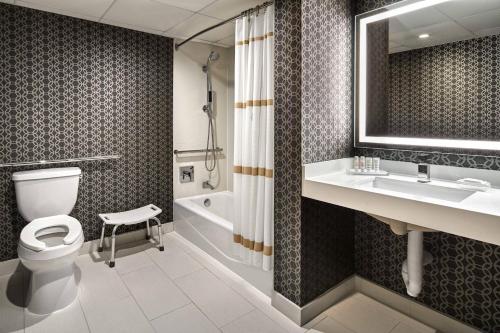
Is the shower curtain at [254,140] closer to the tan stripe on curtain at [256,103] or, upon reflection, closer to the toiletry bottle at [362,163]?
the tan stripe on curtain at [256,103]

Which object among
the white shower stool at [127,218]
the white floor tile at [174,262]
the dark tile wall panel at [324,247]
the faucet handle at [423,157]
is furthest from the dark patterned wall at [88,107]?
the faucet handle at [423,157]

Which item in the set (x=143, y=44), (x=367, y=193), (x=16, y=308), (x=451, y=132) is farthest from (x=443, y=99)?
(x=16, y=308)

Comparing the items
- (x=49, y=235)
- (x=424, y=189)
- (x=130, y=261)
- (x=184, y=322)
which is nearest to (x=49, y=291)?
(x=49, y=235)

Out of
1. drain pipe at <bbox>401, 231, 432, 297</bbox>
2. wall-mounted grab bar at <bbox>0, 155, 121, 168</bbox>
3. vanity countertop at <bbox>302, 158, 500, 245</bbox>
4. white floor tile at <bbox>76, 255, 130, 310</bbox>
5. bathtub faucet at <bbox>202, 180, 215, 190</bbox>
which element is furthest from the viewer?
bathtub faucet at <bbox>202, 180, 215, 190</bbox>

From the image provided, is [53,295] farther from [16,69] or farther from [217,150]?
[217,150]

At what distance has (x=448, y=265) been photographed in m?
1.86

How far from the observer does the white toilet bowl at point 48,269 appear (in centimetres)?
197

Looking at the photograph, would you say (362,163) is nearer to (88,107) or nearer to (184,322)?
(184,322)

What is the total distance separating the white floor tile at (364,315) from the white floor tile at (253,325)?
41 centimetres

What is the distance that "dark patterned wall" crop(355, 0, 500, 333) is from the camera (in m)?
1.70

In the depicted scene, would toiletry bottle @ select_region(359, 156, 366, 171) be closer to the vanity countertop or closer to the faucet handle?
the vanity countertop

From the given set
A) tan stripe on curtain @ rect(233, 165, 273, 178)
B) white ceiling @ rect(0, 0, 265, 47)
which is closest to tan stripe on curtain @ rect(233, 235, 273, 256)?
tan stripe on curtain @ rect(233, 165, 273, 178)

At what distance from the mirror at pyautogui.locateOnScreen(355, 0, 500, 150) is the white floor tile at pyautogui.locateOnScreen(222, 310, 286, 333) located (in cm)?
136

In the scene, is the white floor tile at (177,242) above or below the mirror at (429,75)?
below
